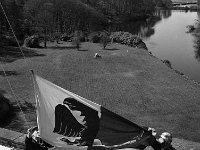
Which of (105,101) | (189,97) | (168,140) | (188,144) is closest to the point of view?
(168,140)

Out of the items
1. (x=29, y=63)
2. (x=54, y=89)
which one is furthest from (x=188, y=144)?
(x=29, y=63)

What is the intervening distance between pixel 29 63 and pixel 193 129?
16232 millimetres

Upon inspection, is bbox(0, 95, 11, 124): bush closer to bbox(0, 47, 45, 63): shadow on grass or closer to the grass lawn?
the grass lawn

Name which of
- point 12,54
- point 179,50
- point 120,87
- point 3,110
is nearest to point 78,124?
point 3,110

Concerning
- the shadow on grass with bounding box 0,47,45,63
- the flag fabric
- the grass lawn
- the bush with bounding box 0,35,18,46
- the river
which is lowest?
the river

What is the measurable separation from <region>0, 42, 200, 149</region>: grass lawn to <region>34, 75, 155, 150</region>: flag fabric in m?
7.34

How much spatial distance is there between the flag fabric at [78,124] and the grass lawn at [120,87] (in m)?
7.34

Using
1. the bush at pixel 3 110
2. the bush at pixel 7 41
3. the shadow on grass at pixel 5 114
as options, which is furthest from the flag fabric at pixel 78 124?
the bush at pixel 7 41

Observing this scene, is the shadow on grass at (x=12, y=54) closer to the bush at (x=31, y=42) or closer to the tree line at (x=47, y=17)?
the bush at (x=31, y=42)

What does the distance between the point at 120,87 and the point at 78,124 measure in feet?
51.1

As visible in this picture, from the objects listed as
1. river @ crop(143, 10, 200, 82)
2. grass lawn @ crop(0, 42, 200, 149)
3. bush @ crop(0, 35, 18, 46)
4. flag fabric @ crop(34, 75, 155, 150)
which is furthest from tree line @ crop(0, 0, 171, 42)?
flag fabric @ crop(34, 75, 155, 150)

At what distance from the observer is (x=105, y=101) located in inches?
761

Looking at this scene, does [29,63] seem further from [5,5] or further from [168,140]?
[168,140]

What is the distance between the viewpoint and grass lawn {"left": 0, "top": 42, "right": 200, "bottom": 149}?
16.5m
